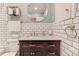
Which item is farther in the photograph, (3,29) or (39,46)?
(3,29)

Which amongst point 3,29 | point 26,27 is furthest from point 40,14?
point 3,29

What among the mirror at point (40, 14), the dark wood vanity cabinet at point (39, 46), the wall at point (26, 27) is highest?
the mirror at point (40, 14)

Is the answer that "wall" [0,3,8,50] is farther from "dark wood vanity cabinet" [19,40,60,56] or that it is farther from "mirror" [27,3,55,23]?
"dark wood vanity cabinet" [19,40,60,56]

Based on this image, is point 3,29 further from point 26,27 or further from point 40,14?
point 40,14

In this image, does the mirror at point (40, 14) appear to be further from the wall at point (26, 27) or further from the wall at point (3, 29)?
the wall at point (3, 29)

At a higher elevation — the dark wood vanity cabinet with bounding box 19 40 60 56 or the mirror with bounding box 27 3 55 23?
the mirror with bounding box 27 3 55 23

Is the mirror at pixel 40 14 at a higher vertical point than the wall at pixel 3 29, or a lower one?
higher

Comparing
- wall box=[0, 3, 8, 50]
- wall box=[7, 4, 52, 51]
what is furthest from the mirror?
wall box=[0, 3, 8, 50]

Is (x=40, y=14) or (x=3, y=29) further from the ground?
(x=40, y=14)

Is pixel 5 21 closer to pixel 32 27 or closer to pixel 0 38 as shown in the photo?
pixel 0 38

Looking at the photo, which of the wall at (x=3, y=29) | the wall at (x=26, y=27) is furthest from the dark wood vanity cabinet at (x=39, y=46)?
the wall at (x=3, y=29)

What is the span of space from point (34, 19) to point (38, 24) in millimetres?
99

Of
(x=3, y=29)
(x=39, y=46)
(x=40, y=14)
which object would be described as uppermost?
(x=40, y=14)

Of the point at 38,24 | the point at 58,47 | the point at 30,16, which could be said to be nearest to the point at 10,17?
the point at 30,16
